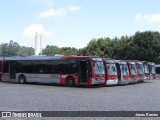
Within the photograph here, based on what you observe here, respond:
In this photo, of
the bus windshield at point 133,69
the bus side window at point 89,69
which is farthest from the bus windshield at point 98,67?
the bus windshield at point 133,69

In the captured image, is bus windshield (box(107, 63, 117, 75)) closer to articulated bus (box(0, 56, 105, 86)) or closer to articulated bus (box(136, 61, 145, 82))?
articulated bus (box(0, 56, 105, 86))

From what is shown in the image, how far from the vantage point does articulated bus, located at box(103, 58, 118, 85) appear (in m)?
31.8

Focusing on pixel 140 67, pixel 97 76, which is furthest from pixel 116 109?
pixel 140 67

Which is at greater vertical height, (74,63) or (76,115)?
(74,63)

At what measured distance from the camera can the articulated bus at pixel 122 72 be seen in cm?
3462

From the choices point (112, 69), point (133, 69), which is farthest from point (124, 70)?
point (112, 69)

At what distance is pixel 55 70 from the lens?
32312mm

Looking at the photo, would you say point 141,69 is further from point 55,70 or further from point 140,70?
point 55,70

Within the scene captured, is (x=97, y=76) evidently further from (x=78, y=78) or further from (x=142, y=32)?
(x=142, y=32)

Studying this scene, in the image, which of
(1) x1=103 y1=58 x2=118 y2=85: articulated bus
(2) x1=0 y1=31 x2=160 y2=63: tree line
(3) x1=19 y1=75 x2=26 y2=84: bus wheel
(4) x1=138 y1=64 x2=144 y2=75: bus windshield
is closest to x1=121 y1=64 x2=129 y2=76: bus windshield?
(1) x1=103 y1=58 x2=118 y2=85: articulated bus

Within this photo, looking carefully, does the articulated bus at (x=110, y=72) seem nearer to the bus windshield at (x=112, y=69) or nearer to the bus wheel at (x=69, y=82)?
the bus windshield at (x=112, y=69)

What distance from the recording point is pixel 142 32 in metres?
74.0

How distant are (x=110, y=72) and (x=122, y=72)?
123 inches

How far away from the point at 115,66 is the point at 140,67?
7.15 metres
